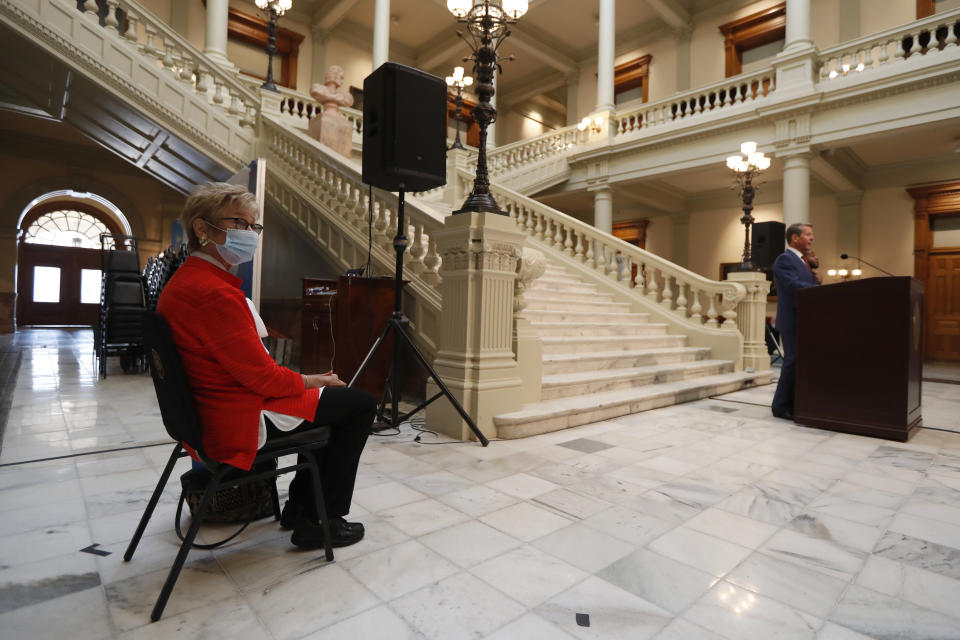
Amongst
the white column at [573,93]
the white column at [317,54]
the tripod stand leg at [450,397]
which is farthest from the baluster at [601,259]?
the white column at [317,54]

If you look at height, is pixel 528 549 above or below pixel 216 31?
below

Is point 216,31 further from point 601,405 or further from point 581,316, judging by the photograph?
point 601,405

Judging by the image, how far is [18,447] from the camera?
3129 millimetres

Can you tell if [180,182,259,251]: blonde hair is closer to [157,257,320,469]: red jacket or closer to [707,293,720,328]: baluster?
[157,257,320,469]: red jacket

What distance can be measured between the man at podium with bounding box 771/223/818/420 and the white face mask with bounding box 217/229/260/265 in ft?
→ 14.2

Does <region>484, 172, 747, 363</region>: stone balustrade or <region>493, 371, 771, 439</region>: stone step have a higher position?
<region>484, 172, 747, 363</region>: stone balustrade

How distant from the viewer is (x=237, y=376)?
5.24 feet

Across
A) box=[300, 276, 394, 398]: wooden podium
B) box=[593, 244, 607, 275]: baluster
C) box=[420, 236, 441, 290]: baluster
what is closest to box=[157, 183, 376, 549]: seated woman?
box=[300, 276, 394, 398]: wooden podium

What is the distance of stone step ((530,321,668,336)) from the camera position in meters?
5.50

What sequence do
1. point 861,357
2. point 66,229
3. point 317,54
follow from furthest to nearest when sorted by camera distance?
1. point 317,54
2. point 66,229
3. point 861,357

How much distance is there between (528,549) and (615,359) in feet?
11.9

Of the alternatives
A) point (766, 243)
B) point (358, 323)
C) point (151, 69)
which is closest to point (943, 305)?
point (766, 243)

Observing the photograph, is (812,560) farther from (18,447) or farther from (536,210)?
(536,210)

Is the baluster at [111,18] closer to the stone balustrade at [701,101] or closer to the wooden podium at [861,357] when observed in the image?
the wooden podium at [861,357]
